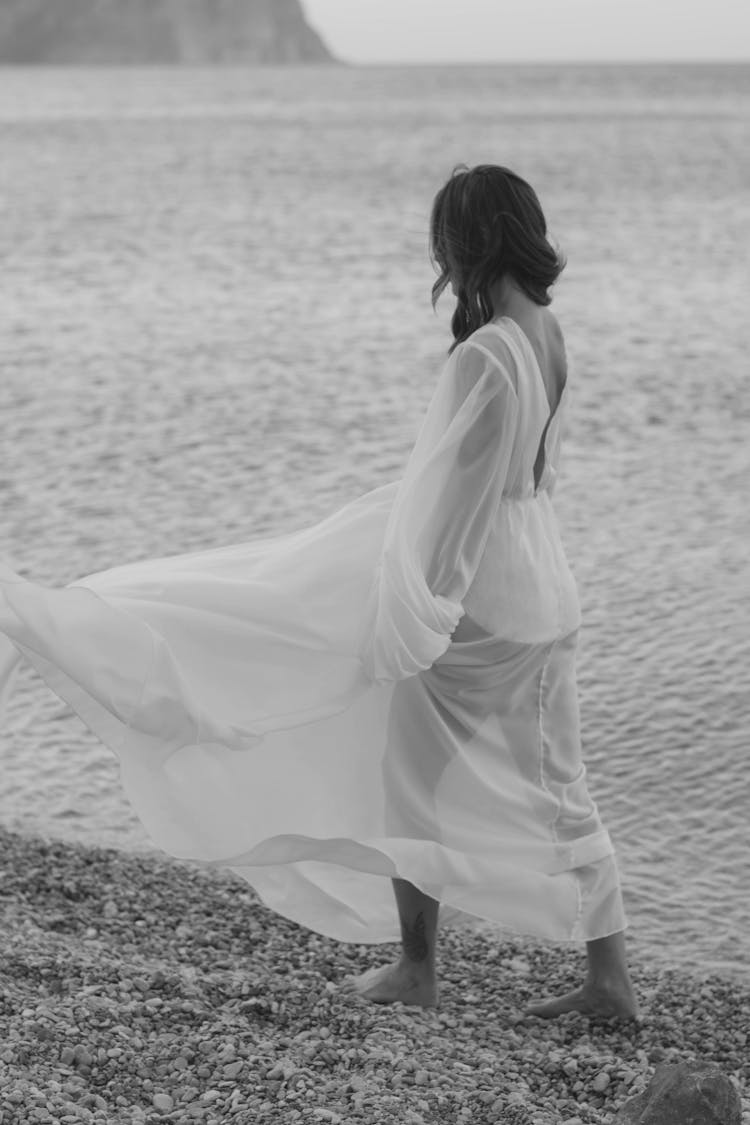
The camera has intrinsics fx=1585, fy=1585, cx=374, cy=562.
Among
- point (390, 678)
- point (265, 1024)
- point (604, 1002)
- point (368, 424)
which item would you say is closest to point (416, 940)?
point (265, 1024)

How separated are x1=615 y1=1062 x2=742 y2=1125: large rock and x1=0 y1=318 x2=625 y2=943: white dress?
2.93 ft

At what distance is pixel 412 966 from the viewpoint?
4.59 m

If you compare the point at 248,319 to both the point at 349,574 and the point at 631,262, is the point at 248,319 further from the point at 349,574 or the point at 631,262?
the point at 349,574

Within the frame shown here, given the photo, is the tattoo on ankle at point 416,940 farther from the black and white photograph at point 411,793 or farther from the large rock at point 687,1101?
the large rock at point 687,1101

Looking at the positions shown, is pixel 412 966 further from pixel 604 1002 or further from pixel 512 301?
pixel 512 301

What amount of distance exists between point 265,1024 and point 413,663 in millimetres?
1145

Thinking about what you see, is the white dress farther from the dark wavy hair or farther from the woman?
the dark wavy hair

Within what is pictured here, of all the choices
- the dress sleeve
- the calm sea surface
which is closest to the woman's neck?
the dress sleeve

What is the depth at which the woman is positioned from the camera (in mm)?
4062

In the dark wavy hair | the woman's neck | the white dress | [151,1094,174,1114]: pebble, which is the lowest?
[151,1094,174,1114]: pebble

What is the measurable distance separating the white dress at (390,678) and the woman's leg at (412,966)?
126 millimetres

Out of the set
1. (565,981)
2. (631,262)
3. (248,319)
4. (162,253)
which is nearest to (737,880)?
(565,981)

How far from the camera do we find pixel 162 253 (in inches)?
977

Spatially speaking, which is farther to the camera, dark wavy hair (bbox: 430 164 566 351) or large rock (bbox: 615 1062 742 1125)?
dark wavy hair (bbox: 430 164 566 351)
